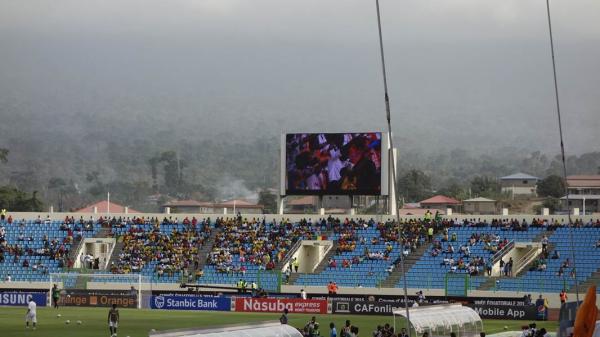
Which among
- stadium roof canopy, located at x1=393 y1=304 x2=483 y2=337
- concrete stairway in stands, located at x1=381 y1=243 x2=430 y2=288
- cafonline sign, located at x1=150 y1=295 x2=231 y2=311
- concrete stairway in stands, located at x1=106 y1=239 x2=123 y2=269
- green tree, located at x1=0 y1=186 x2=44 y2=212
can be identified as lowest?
stadium roof canopy, located at x1=393 y1=304 x2=483 y2=337

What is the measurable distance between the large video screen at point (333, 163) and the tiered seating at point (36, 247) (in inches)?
736

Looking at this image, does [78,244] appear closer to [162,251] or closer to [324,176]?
[162,251]

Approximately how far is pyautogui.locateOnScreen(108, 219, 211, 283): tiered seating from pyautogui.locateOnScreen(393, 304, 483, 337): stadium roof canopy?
4402 centimetres

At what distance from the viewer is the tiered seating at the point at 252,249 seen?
8481 centimetres

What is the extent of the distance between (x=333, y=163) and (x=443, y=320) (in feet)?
166

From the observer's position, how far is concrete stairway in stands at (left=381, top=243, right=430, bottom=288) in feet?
264

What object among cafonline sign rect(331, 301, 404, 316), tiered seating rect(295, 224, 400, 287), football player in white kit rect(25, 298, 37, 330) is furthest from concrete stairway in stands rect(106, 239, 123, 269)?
football player in white kit rect(25, 298, 37, 330)

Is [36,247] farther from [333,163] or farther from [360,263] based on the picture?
[360,263]

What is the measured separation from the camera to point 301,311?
231ft

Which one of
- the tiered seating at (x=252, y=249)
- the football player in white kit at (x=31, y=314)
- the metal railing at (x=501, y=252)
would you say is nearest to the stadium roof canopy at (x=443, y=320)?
the football player in white kit at (x=31, y=314)

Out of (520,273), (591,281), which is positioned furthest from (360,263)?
(591,281)

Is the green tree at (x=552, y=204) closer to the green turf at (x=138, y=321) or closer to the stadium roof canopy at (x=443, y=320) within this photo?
the green turf at (x=138, y=321)

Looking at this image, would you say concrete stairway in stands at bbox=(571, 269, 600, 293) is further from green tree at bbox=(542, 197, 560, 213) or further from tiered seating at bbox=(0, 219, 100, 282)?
green tree at bbox=(542, 197, 560, 213)

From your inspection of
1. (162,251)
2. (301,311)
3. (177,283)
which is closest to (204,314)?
(301,311)
